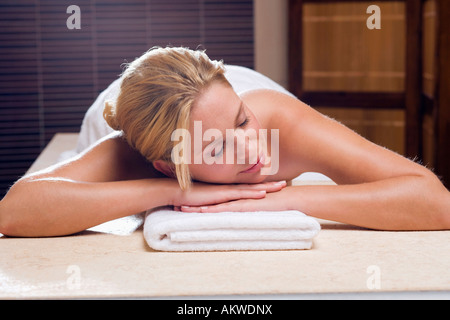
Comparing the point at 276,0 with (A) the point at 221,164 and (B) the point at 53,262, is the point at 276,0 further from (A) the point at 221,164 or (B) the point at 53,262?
(B) the point at 53,262

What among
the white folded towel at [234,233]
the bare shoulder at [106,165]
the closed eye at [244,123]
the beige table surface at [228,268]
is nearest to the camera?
the beige table surface at [228,268]

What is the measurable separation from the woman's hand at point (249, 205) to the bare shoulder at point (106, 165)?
0.28 m

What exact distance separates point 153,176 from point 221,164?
35cm

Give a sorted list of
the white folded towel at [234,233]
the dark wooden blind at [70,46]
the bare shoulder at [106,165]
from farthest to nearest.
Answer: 1. the dark wooden blind at [70,46]
2. the bare shoulder at [106,165]
3. the white folded towel at [234,233]

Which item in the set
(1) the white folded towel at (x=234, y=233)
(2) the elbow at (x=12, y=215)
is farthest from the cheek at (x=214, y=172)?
(2) the elbow at (x=12, y=215)

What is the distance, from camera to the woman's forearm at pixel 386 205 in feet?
4.43

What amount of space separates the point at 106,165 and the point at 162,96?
1.02 feet

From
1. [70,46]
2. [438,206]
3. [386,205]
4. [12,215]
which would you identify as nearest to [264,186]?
[386,205]

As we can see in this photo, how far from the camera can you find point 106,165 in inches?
60.2

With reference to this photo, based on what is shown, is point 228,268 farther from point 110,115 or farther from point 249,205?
point 110,115

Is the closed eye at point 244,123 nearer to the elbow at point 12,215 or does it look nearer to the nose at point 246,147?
the nose at point 246,147

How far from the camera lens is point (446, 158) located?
3.18 meters

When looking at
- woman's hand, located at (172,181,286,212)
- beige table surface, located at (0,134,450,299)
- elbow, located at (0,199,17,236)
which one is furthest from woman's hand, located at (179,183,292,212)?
elbow, located at (0,199,17,236)
